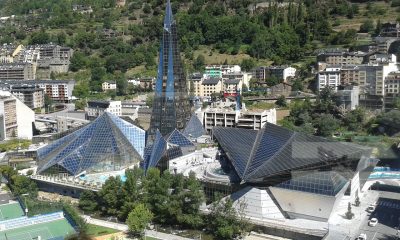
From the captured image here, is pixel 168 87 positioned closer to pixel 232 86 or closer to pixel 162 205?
pixel 162 205

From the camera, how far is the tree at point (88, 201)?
17.1 meters

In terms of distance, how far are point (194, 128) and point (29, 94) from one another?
14176 mm

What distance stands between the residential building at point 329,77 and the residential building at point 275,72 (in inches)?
132

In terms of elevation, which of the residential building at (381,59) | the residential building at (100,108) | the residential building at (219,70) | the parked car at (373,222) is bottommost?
the parked car at (373,222)

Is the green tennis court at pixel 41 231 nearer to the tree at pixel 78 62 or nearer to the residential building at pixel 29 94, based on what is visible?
the residential building at pixel 29 94

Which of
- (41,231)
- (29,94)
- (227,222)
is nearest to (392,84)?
(227,222)

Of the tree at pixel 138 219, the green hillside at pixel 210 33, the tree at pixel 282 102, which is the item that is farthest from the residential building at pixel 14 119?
the tree at pixel 138 219

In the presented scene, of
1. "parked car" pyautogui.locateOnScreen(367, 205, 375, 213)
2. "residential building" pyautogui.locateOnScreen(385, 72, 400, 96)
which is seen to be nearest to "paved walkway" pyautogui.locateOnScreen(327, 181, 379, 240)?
"parked car" pyautogui.locateOnScreen(367, 205, 375, 213)

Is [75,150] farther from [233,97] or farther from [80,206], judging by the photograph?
[233,97]

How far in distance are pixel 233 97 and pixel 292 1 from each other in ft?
57.9

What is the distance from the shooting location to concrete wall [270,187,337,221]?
15.1 meters

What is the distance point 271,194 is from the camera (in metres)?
15.8

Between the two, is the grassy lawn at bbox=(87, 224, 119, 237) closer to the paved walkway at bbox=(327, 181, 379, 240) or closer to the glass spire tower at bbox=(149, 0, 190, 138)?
the paved walkway at bbox=(327, 181, 379, 240)

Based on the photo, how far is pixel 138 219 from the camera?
1466 cm
